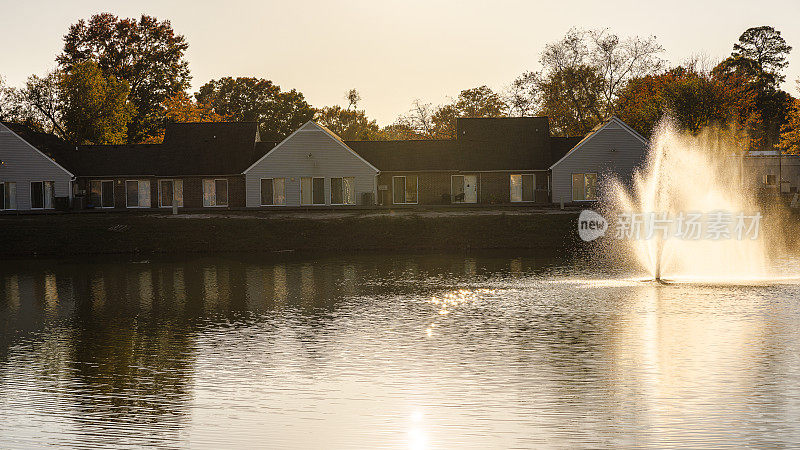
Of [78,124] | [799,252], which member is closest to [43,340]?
[799,252]

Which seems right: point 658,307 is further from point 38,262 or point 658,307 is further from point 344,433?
point 38,262

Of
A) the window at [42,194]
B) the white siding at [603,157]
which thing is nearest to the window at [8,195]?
the window at [42,194]

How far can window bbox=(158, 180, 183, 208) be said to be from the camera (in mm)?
72500

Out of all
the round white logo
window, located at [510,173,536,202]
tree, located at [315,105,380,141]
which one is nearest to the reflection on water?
the round white logo

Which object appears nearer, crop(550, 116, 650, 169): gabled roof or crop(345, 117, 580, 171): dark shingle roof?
crop(550, 116, 650, 169): gabled roof

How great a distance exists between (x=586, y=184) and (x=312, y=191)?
22.3 m

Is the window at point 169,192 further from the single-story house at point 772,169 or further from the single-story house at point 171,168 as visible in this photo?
the single-story house at point 772,169

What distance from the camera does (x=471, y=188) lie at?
2889 inches

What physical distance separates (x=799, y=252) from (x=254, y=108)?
247 ft

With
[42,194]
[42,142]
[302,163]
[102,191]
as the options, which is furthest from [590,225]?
[42,142]

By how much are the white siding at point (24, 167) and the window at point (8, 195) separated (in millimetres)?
310

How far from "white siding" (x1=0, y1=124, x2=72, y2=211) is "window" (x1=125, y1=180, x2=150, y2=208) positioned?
15.4ft

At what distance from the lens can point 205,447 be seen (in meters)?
12.9

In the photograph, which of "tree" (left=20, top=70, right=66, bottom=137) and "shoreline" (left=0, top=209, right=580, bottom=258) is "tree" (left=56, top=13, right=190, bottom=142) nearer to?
"tree" (left=20, top=70, right=66, bottom=137)
